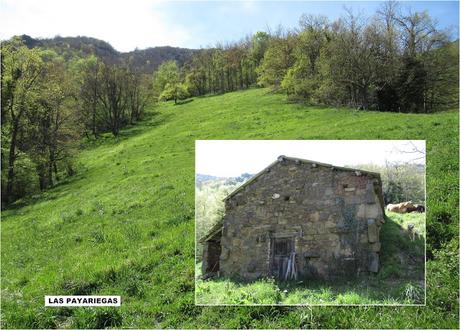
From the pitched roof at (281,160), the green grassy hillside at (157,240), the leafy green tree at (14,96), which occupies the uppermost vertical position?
the leafy green tree at (14,96)

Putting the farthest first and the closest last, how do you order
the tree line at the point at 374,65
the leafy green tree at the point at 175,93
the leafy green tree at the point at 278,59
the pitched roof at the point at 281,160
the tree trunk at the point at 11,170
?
1. the leafy green tree at the point at 175,93
2. the leafy green tree at the point at 278,59
3. the tree trunk at the point at 11,170
4. the tree line at the point at 374,65
5. the pitched roof at the point at 281,160

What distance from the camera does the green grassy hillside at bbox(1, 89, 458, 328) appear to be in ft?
26.6

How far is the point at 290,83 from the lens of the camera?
730 inches

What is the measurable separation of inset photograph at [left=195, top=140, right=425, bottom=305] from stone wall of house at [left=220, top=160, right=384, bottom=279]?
18 mm

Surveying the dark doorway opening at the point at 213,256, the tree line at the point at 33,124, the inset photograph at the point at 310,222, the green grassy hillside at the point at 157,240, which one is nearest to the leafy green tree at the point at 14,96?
the tree line at the point at 33,124

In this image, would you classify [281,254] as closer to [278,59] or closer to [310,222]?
[310,222]

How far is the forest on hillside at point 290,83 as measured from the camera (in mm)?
15398

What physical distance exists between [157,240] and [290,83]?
33.9ft

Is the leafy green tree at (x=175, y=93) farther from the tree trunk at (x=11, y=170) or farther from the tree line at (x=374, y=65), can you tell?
the tree line at (x=374, y=65)

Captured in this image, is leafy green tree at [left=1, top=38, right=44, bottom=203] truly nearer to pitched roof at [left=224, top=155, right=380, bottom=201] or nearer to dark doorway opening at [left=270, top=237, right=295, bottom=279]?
pitched roof at [left=224, top=155, right=380, bottom=201]

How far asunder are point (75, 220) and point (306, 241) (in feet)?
25.0

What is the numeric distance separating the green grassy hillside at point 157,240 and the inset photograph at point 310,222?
347 millimetres

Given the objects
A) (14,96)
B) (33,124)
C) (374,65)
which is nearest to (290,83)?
(374,65)

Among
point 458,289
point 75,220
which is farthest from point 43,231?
point 458,289
